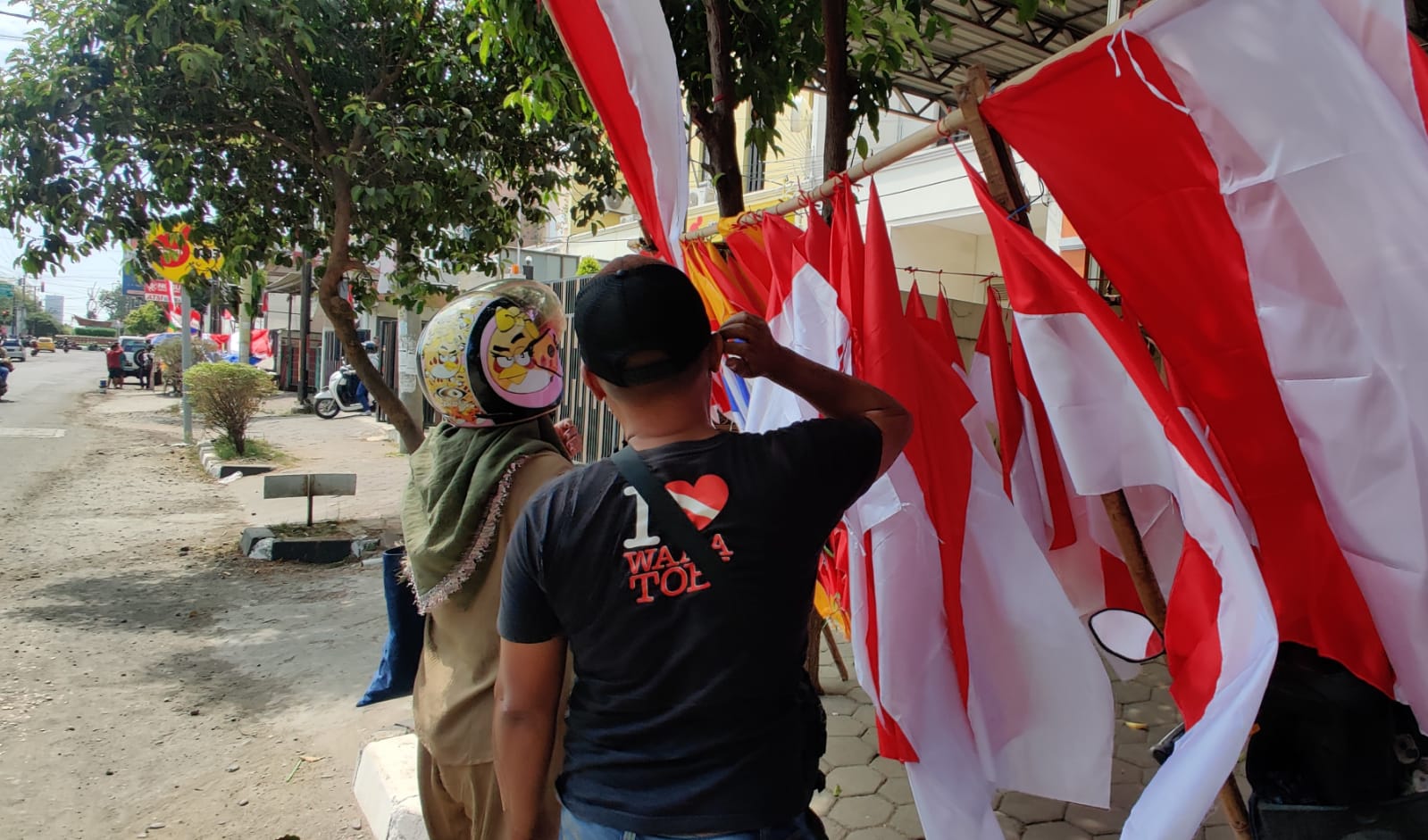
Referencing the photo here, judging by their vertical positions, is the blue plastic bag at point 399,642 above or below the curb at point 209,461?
above

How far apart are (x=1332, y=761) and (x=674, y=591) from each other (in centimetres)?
114

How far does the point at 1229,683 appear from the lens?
1245 millimetres

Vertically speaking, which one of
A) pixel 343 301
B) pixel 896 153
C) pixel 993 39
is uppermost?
pixel 993 39

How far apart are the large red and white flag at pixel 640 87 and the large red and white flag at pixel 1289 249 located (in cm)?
89

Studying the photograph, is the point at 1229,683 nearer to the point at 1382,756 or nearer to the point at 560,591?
the point at 1382,756

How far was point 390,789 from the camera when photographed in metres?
3.04

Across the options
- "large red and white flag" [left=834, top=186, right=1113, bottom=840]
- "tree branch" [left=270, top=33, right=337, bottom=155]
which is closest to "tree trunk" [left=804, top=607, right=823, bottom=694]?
"large red and white flag" [left=834, top=186, right=1113, bottom=840]

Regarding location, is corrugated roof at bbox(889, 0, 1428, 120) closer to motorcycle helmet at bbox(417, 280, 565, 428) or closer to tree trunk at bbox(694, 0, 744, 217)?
tree trunk at bbox(694, 0, 744, 217)

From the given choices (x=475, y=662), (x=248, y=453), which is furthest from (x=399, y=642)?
(x=248, y=453)

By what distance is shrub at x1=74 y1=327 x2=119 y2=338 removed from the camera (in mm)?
78125

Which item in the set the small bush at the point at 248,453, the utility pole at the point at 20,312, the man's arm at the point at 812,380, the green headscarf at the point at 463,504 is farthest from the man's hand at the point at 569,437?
the utility pole at the point at 20,312

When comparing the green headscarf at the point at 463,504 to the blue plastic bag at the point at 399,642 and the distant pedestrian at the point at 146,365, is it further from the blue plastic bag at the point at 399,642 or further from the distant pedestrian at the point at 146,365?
the distant pedestrian at the point at 146,365

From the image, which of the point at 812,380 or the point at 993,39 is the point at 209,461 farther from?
the point at 812,380

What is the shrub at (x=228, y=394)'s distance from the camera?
412 inches
